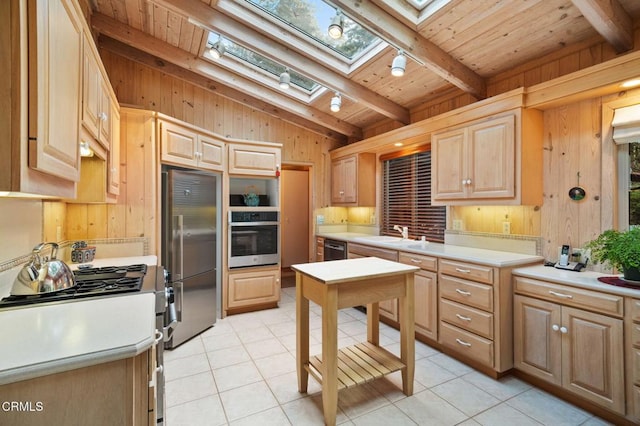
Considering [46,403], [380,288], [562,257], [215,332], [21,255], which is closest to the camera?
[46,403]

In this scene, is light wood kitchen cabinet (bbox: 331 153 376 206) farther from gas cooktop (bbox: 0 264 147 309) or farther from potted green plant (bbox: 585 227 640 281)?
gas cooktop (bbox: 0 264 147 309)

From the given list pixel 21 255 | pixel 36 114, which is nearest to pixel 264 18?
pixel 36 114

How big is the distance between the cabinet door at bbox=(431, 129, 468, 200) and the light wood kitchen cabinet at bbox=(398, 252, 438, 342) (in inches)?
27.4

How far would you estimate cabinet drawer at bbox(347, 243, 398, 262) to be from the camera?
3260 millimetres

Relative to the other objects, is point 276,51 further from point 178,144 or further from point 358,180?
point 358,180

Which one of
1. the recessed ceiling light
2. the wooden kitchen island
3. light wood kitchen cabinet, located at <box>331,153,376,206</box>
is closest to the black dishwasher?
light wood kitchen cabinet, located at <box>331,153,376,206</box>

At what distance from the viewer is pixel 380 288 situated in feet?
6.69

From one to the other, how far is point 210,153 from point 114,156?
1.10m

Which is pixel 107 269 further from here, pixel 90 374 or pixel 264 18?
pixel 264 18

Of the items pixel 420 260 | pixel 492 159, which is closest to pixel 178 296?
pixel 420 260

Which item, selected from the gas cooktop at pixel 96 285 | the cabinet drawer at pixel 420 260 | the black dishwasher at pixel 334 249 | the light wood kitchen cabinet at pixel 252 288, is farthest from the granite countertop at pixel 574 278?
the light wood kitchen cabinet at pixel 252 288

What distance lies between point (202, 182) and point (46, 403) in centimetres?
255

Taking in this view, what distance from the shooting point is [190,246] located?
10.1 ft

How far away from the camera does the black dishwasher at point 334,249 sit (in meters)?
4.11
